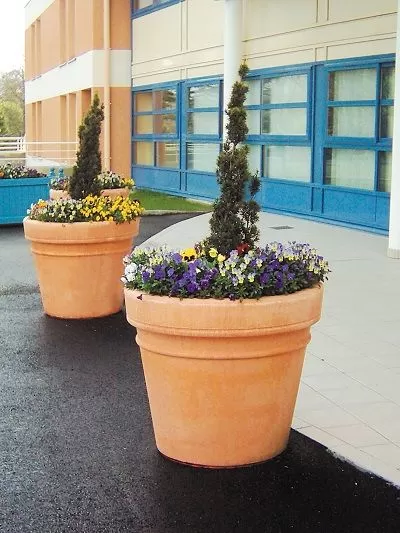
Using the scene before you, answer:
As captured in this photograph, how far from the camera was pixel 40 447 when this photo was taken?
16.9 ft

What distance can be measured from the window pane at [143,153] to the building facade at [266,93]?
55 millimetres

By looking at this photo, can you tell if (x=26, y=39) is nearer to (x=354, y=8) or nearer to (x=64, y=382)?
(x=354, y=8)

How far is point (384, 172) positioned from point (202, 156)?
7.62m

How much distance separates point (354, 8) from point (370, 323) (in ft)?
26.2

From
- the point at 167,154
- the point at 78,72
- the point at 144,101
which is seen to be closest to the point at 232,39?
the point at 167,154

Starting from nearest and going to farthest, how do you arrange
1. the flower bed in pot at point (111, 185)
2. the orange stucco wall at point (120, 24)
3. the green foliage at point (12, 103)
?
1. the flower bed in pot at point (111, 185)
2. the orange stucco wall at point (120, 24)
3. the green foliage at point (12, 103)

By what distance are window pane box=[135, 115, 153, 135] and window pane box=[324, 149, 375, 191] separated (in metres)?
9.48

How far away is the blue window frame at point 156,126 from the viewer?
22.9m

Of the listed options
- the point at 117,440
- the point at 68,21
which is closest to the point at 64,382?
the point at 117,440

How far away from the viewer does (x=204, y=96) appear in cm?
2092

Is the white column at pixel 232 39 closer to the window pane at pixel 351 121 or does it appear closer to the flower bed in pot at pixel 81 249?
the window pane at pixel 351 121

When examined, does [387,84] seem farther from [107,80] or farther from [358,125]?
[107,80]

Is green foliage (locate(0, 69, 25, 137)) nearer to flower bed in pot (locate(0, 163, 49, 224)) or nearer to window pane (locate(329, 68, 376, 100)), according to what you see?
flower bed in pot (locate(0, 163, 49, 224))

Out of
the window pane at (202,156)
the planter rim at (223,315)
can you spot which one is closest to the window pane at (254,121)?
the window pane at (202,156)
